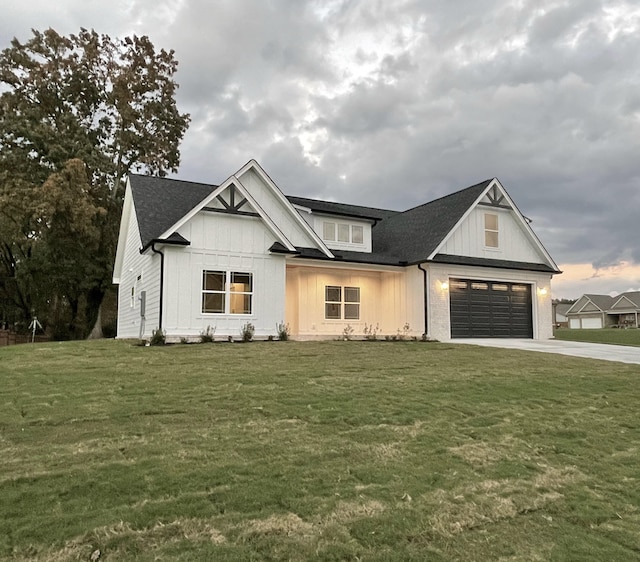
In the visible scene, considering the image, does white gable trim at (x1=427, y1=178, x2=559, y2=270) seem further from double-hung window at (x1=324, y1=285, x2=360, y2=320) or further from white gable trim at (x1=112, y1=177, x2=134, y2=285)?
white gable trim at (x1=112, y1=177, x2=134, y2=285)

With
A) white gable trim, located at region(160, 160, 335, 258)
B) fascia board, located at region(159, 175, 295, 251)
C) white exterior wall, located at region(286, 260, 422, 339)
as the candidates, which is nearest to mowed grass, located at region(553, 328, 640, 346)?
white exterior wall, located at region(286, 260, 422, 339)

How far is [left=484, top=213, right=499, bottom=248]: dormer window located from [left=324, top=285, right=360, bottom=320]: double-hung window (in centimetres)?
564

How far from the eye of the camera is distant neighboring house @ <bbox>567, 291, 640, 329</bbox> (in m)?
59.5

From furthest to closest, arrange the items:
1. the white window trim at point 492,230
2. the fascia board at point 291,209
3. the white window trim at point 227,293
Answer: the white window trim at point 492,230, the fascia board at point 291,209, the white window trim at point 227,293

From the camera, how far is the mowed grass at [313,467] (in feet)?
11.5

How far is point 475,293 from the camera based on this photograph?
67.0 feet

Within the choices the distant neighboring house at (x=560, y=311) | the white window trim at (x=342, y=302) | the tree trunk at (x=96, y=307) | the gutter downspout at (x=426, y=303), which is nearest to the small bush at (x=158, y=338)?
the white window trim at (x=342, y=302)

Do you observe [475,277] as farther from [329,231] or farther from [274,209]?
[274,209]

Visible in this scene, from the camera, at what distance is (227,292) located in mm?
15945

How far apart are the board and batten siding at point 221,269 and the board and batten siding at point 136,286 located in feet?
2.19

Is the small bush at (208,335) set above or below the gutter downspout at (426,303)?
below

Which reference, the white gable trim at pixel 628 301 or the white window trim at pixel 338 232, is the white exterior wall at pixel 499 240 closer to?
the white window trim at pixel 338 232

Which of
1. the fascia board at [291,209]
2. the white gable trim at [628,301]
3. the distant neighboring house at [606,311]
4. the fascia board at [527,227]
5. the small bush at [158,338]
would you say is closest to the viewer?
the small bush at [158,338]

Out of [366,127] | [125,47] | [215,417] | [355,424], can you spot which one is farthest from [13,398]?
[125,47]
